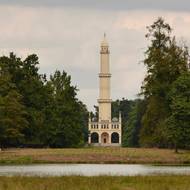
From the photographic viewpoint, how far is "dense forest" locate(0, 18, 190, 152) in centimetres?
8400

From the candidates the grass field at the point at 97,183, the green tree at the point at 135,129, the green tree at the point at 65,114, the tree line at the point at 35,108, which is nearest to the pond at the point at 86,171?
the grass field at the point at 97,183

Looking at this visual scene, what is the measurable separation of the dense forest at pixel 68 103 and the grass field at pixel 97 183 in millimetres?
40468

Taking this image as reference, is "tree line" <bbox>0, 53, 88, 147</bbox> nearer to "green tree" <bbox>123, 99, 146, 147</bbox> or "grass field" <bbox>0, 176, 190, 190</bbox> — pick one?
"green tree" <bbox>123, 99, 146, 147</bbox>

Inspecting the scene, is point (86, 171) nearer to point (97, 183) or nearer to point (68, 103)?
point (97, 183)

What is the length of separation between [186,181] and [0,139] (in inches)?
2401

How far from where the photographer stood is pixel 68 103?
121312 mm

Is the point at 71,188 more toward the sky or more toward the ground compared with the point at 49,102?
more toward the ground

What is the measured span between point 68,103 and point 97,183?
273ft

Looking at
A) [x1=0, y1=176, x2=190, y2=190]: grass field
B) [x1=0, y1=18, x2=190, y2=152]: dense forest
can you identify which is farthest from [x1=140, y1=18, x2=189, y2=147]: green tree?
[x1=0, y1=176, x2=190, y2=190]: grass field

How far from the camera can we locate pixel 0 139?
99.2 meters

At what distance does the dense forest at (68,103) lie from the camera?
84000 millimetres

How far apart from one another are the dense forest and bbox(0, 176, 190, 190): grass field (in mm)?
40468

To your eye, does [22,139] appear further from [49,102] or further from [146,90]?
[146,90]

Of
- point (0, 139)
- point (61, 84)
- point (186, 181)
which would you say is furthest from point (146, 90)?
point (186, 181)
